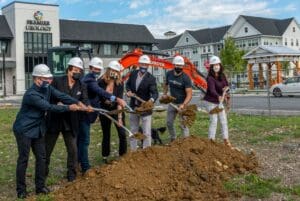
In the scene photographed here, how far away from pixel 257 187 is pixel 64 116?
3.02m

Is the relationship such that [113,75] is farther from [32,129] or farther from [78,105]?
[32,129]

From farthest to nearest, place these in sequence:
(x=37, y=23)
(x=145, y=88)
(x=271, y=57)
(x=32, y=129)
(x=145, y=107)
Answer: (x=37, y=23), (x=271, y=57), (x=145, y=88), (x=145, y=107), (x=32, y=129)

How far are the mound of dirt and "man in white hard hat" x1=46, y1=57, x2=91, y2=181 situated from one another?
2.79 feet

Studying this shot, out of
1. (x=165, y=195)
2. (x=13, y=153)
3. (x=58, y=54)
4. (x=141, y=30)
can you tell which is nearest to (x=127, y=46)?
(x=141, y=30)

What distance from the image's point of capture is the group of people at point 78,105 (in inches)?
274

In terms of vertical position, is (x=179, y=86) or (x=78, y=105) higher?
(x=179, y=86)

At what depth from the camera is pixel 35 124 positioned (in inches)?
274

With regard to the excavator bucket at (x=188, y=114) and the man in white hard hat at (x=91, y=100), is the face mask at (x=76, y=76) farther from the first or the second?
the excavator bucket at (x=188, y=114)

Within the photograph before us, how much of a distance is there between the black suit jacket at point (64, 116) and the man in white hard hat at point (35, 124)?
392 mm

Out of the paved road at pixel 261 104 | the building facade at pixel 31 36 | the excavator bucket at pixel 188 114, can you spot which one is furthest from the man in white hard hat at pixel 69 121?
the building facade at pixel 31 36

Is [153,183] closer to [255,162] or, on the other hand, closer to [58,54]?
[255,162]

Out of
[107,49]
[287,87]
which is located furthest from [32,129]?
[107,49]

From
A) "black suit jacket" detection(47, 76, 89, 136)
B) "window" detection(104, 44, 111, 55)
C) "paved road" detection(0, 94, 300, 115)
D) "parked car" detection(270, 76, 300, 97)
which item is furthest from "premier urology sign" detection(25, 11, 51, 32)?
"black suit jacket" detection(47, 76, 89, 136)

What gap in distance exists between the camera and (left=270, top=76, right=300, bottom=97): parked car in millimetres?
24169
